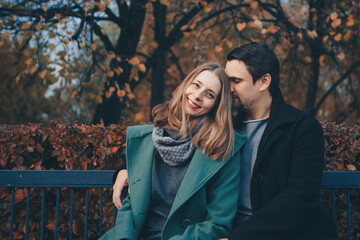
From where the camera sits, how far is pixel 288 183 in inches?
101

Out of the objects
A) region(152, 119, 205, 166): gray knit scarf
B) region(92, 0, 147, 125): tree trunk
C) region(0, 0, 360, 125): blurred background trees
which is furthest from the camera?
region(92, 0, 147, 125): tree trunk

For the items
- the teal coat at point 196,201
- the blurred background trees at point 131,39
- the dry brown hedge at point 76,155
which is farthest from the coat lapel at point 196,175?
the blurred background trees at point 131,39

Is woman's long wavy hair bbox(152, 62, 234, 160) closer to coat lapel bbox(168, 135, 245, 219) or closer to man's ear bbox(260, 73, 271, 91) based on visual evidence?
coat lapel bbox(168, 135, 245, 219)

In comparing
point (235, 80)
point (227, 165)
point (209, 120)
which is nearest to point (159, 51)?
point (235, 80)

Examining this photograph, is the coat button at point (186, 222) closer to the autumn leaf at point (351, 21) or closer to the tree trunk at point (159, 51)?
the autumn leaf at point (351, 21)

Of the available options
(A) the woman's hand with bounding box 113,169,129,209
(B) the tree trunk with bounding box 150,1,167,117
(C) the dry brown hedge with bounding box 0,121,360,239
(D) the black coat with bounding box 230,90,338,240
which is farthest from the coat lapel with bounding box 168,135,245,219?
(B) the tree trunk with bounding box 150,1,167,117

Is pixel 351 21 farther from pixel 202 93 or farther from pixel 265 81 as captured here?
pixel 202 93

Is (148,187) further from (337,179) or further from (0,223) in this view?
(0,223)

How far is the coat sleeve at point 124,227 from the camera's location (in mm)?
2631

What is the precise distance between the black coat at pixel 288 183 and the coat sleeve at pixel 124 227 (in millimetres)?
668

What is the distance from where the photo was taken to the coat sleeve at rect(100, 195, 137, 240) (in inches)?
104

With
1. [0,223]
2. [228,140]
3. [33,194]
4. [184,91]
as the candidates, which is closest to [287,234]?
[228,140]

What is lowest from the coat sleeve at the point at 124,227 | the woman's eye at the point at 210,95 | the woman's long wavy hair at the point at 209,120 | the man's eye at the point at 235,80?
the coat sleeve at the point at 124,227

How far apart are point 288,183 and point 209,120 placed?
0.71m
